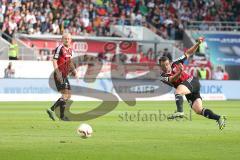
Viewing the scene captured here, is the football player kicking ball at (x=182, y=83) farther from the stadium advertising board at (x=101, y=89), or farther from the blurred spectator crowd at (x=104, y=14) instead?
the blurred spectator crowd at (x=104, y=14)

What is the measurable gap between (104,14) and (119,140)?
2958cm

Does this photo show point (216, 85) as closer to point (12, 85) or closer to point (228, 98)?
point (228, 98)

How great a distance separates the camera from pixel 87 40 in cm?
4128

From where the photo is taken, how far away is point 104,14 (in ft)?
146

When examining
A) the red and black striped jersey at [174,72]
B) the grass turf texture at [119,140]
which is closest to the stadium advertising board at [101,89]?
the grass turf texture at [119,140]

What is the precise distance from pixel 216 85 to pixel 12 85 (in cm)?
1176

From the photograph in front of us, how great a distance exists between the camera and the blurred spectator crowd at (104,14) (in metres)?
39.8

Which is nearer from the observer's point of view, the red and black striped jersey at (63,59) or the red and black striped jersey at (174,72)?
the red and black striped jersey at (174,72)

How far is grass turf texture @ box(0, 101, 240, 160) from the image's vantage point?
42.5 feet

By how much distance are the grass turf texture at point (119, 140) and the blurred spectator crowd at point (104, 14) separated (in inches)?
719

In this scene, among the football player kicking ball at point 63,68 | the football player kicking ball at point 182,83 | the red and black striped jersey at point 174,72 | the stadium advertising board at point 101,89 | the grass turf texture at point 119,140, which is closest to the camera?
the grass turf texture at point 119,140

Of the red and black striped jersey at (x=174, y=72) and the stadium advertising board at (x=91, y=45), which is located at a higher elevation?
the red and black striped jersey at (x=174, y=72)

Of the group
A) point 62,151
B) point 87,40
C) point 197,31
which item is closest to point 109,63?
point 87,40

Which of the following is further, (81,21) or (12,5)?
(81,21)
